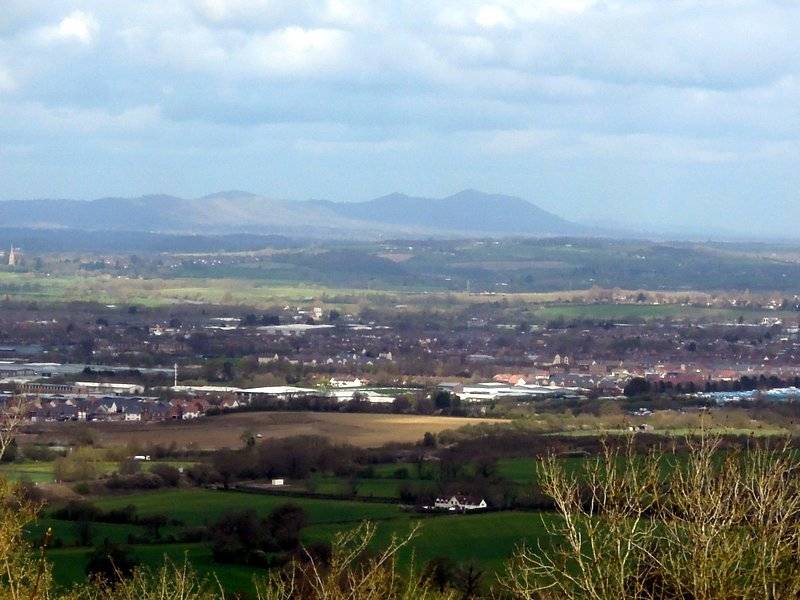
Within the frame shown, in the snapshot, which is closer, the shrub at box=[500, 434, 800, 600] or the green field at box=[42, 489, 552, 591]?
the shrub at box=[500, 434, 800, 600]

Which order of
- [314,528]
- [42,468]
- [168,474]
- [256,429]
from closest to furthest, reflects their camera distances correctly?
1. [314,528]
2. [168,474]
3. [42,468]
4. [256,429]

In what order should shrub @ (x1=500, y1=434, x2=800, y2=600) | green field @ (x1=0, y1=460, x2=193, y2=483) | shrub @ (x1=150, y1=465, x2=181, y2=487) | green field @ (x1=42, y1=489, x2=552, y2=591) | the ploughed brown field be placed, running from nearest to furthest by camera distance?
shrub @ (x1=500, y1=434, x2=800, y2=600) → green field @ (x1=42, y1=489, x2=552, y2=591) → green field @ (x1=0, y1=460, x2=193, y2=483) → shrub @ (x1=150, y1=465, x2=181, y2=487) → the ploughed brown field

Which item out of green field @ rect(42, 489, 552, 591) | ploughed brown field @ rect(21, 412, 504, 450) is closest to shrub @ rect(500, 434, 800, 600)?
green field @ rect(42, 489, 552, 591)

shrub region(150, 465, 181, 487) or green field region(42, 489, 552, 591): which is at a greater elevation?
green field region(42, 489, 552, 591)

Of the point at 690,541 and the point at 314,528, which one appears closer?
the point at 690,541

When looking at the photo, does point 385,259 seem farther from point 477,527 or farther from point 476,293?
point 477,527

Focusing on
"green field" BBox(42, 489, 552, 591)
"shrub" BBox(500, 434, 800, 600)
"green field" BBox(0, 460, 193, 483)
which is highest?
"shrub" BBox(500, 434, 800, 600)

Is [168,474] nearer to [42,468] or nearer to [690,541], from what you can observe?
[42,468]

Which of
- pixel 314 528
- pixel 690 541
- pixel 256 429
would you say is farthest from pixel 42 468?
pixel 690 541

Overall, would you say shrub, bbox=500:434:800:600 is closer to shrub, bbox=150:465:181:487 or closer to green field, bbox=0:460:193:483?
green field, bbox=0:460:193:483

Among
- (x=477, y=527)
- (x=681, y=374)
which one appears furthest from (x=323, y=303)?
(x=477, y=527)
